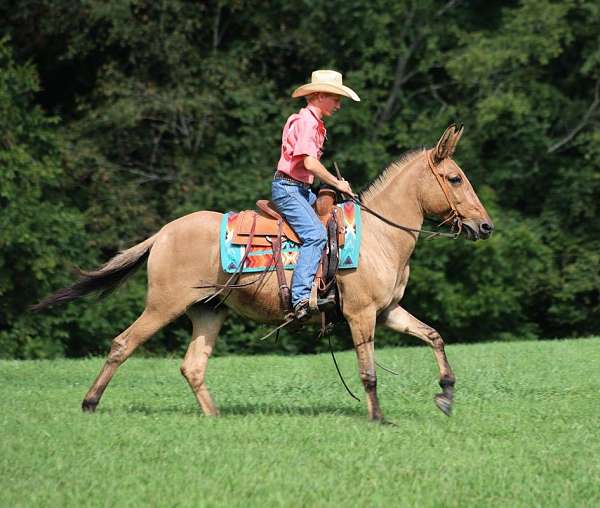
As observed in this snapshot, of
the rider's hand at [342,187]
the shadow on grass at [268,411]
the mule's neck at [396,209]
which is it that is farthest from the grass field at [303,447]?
the rider's hand at [342,187]

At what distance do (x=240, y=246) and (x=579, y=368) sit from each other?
601 centimetres

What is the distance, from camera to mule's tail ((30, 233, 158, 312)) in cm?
1006

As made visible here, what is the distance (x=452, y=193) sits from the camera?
31.9 ft

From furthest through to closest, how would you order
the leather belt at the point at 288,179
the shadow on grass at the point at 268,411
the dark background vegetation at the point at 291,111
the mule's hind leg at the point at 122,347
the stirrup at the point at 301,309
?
the dark background vegetation at the point at 291,111
the shadow on grass at the point at 268,411
the mule's hind leg at the point at 122,347
the leather belt at the point at 288,179
the stirrup at the point at 301,309

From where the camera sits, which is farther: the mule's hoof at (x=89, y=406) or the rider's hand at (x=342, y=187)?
the mule's hoof at (x=89, y=406)

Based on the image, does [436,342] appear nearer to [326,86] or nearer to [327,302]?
[327,302]

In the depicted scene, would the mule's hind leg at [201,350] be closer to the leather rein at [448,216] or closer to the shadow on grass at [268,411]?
the shadow on grass at [268,411]

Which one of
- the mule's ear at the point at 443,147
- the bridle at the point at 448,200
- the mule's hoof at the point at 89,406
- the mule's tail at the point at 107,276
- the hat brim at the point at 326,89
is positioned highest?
the hat brim at the point at 326,89

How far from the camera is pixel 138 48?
2548 cm

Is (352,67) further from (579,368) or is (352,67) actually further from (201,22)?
(579,368)

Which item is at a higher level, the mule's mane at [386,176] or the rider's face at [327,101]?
the rider's face at [327,101]

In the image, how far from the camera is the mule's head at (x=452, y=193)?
31.9 feet

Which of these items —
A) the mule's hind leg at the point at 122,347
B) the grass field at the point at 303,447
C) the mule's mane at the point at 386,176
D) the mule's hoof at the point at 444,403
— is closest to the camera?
the grass field at the point at 303,447

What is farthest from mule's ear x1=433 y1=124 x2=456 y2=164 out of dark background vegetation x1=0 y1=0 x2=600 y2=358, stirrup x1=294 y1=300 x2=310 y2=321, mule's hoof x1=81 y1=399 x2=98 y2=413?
dark background vegetation x1=0 y1=0 x2=600 y2=358
